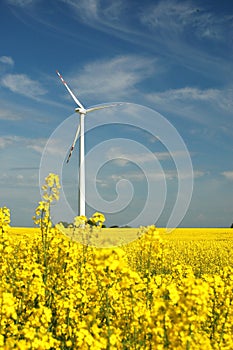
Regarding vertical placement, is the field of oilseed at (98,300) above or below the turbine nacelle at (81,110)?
below

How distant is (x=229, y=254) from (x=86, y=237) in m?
11.8

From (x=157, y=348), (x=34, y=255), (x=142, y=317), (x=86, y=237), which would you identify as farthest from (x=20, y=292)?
(x=157, y=348)

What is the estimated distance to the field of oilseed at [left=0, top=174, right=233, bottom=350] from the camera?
4547mm

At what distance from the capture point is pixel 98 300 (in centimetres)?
718

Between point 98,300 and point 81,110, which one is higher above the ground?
point 81,110

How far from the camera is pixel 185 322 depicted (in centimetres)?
432

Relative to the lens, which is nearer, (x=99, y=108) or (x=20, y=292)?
(x=20, y=292)

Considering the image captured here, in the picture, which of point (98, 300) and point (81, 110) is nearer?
point (98, 300)

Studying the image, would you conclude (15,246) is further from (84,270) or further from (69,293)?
(69,293)

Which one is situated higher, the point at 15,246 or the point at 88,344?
the point at 15,246

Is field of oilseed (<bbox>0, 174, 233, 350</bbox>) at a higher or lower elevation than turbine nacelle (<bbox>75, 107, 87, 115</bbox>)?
lower

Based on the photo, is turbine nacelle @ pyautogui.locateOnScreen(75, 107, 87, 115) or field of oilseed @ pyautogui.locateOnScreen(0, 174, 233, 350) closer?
field of oilseed @ pyautogui.locateOnScreen(0, 174, 233, 350)

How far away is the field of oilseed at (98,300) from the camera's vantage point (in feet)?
14.9

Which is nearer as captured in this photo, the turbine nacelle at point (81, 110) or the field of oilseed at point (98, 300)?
the field of oilseed at point (98, 300)
